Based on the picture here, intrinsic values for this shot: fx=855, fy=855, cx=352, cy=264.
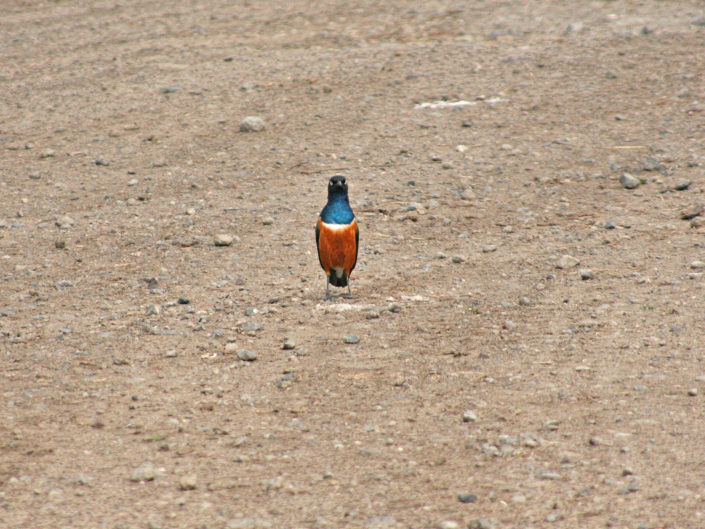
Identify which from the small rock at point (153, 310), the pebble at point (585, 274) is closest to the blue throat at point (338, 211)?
the small rock at point (153, 310)

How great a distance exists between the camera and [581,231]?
7.76 m

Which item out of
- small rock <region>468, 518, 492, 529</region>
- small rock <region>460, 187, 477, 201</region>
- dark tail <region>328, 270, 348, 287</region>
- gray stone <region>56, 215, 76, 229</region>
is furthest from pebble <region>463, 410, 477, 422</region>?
gray stone <region>56, 215, 76, 229</region>

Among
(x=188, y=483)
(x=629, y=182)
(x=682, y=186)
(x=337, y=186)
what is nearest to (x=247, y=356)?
(x=188, y=483)

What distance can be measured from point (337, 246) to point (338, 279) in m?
0.27

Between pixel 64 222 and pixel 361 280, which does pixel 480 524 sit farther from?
pixel 64 222

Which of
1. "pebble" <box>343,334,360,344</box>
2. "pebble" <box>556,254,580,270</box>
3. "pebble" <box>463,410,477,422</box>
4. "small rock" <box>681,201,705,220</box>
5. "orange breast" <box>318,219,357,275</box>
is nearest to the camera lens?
"pebble" <box>463,410,477,422</box>

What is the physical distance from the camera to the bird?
6688 mm

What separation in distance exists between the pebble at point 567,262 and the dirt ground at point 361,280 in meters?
0.03

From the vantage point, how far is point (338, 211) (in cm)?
680

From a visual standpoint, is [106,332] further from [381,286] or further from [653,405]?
[653,405]

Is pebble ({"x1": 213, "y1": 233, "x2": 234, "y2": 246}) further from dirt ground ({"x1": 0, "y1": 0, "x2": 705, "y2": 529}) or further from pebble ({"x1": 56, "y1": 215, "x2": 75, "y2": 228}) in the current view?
pebble ({"x1": 56, "y1": 215, "x2": 75, "y2": 228})

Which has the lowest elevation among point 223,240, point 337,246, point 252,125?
point 223,240

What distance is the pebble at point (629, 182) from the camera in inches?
339

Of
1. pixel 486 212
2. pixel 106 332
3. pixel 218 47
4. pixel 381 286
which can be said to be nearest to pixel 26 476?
pixel 106 332
